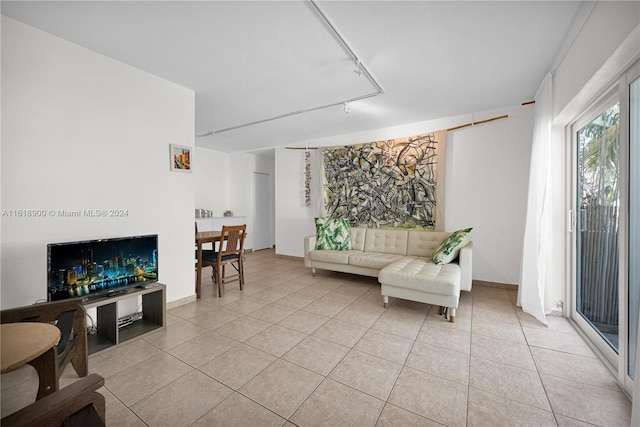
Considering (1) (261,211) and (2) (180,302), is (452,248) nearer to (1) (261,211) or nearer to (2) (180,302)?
(2) (180,302)

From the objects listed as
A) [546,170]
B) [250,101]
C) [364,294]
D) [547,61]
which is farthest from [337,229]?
[547,61]

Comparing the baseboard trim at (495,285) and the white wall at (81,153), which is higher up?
the white wall at (81,153)

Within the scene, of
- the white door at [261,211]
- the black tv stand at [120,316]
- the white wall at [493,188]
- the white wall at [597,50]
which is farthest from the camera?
the white door at [261,211]

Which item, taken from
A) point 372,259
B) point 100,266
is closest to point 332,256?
point 372,259

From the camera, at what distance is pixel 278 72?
275cm

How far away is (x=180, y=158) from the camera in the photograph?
305 centimetres

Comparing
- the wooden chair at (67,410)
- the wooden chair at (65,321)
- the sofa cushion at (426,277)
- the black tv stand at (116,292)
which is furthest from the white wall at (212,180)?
the wooden chair at (67,410)

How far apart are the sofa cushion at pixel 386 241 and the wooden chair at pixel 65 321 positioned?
12.0 ft

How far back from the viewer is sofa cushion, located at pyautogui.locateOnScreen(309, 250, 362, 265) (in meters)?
4.04

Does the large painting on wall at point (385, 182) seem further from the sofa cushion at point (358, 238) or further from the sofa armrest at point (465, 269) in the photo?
the sofa armrest at point (465, 269)

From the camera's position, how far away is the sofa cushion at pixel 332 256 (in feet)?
13.3

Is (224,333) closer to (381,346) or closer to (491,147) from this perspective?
(381,346)

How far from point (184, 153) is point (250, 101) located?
115 centimetres

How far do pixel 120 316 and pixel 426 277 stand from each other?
126 inches
